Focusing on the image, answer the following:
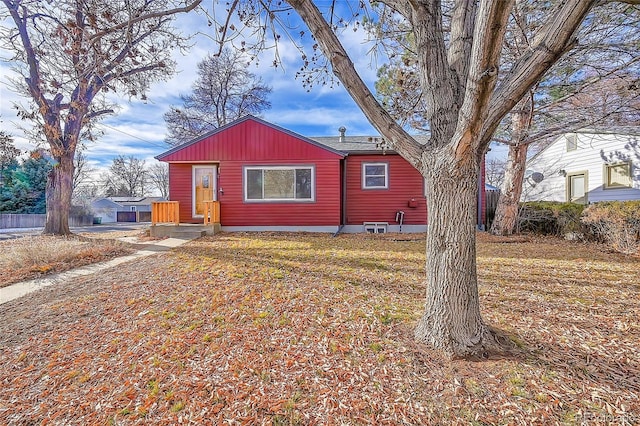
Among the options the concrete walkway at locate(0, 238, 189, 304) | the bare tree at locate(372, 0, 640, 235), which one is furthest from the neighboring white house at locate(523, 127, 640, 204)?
the concrete walkway at locate(0, 238, 189, 304)

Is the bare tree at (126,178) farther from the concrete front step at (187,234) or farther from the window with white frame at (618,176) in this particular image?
the window with white frame at (618,176)

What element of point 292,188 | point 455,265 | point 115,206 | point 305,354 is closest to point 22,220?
point 115,206

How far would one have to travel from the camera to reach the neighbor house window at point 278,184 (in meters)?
10.3

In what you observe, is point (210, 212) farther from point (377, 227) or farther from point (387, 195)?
point (387, 195)

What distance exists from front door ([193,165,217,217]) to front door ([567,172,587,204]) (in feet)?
52.9

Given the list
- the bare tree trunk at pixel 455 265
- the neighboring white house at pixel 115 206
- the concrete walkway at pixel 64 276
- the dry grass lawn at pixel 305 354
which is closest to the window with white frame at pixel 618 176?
the dry grass lawn at pixel 305 354

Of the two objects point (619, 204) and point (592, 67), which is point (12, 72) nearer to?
point (592, 67)

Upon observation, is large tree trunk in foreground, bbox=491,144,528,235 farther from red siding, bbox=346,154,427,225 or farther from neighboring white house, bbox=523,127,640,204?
neighboring white house, bbox=523,127,640,204

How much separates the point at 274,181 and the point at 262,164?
739 mm

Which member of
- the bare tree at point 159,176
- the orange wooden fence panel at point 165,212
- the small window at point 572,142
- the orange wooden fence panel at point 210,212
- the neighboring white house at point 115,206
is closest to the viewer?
the orange wooden fence panel at point 165,212

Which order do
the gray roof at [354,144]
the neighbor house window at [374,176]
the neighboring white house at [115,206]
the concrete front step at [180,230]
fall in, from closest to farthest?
the concrete front step at [180,230]
the gray roof at [354,144]
the neighbor house window at [374,176]
the neighboring white house at [115,206]

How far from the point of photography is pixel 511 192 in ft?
30.1

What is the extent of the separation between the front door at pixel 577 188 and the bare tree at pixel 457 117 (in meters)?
14.6

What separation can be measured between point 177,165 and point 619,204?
43.6 ft
